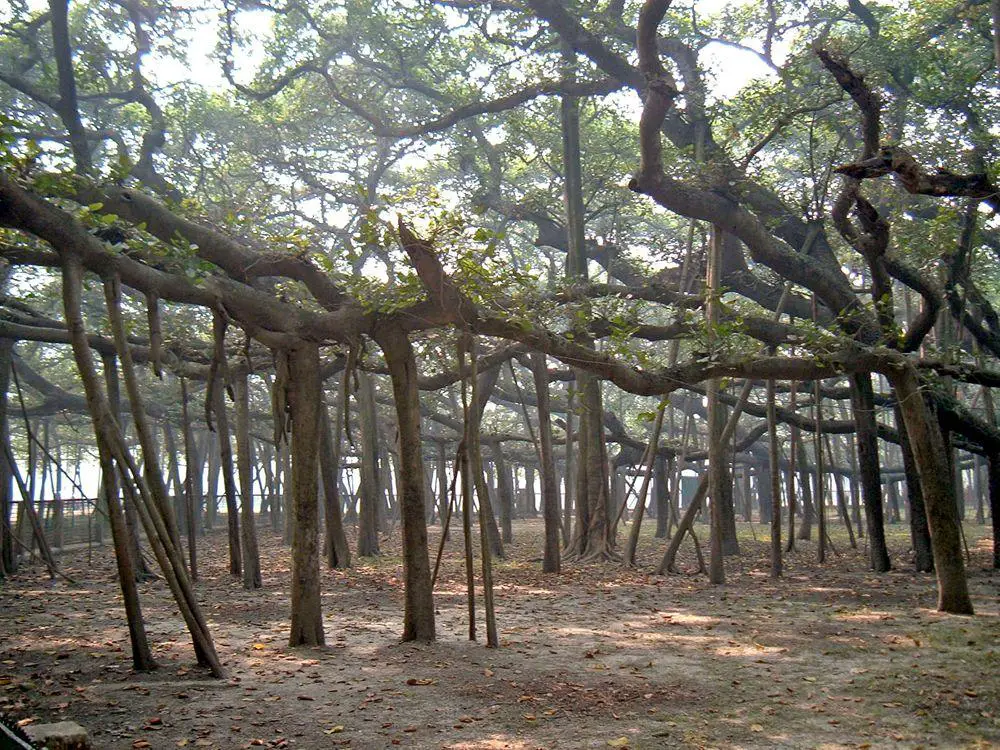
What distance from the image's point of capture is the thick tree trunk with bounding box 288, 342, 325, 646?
7531mm

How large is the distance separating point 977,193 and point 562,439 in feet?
59.1

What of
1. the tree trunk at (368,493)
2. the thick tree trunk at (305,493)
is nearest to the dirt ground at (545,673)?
the thick tree trunk at (305,493)

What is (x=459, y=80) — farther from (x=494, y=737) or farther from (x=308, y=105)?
(x=494, y=737)

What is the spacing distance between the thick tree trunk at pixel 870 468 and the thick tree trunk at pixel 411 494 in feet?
25.3

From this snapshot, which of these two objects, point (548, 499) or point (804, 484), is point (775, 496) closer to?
point (548, 499)

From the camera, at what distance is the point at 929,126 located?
51.1ft

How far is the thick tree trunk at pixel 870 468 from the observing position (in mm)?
12836

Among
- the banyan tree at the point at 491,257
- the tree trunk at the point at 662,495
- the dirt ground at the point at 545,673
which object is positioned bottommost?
the dirt ground at the point at 545,673

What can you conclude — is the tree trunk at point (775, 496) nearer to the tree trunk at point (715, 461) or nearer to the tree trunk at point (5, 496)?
the tree trunk at point (715, 461)

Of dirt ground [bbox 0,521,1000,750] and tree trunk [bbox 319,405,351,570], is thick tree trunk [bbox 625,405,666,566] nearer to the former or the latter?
dirt ground [bbox 0,521,1000,750]

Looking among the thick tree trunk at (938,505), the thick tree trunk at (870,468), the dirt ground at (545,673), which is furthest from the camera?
the thick tree trunk at (870,468)

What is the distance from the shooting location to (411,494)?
7891mm

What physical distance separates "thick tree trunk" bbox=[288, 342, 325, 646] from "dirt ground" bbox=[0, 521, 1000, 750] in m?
0.29

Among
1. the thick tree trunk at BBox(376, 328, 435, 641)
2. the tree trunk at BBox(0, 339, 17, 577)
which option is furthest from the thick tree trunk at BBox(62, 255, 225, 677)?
the tree trunk at BBox(0, 339, 17, 577)
